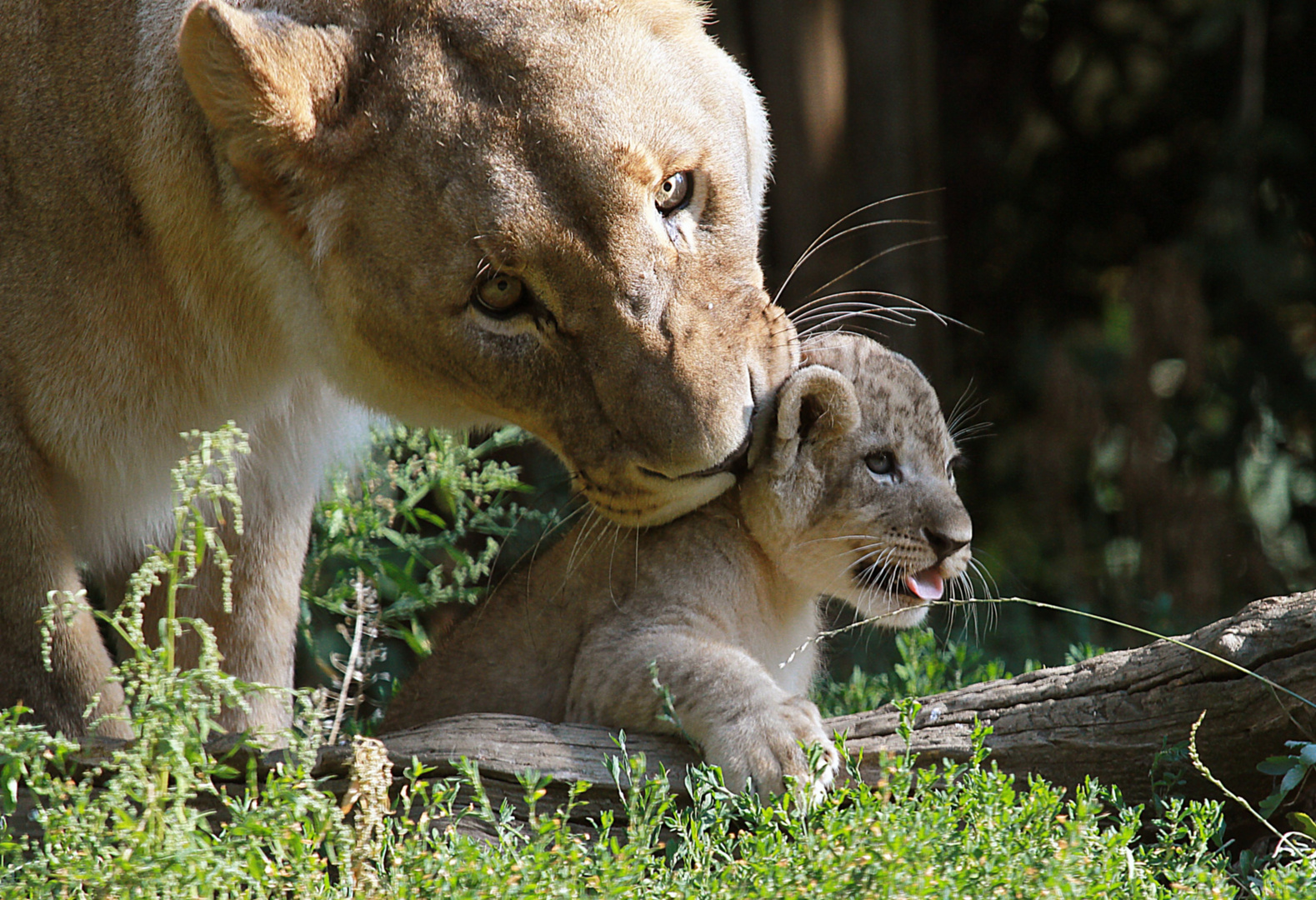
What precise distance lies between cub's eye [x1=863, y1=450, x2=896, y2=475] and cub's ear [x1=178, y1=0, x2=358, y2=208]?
1381 mm

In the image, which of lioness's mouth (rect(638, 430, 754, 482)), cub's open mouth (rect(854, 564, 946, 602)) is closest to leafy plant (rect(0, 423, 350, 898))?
lioness's mouth (rect(638, 430, 754, 482))

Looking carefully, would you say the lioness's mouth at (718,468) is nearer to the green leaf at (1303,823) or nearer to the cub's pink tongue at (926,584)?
the cub's pink tongue at (926,584)

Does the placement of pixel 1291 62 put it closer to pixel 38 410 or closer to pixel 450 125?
pixel 450 125

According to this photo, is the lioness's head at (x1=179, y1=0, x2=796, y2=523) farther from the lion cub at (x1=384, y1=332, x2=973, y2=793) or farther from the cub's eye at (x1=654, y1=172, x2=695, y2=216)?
the lion cub at (x1=384, y1=332, x2=973, y2=793)

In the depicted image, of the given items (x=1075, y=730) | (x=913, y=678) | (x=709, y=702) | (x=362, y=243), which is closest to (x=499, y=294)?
(x=362, y=243)

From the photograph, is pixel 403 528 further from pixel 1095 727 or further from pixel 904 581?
pixel 1095 727

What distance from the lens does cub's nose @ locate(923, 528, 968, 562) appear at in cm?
341

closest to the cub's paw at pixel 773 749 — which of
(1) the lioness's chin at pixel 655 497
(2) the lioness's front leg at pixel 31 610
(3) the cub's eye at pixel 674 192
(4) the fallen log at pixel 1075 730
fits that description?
(4) the fallen log at pixel 1075 730

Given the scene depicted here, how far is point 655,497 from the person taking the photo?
316cm

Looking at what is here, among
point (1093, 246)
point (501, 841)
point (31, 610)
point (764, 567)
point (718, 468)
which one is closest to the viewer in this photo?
point (501, 841)

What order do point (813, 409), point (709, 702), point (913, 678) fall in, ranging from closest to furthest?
point (709, 702) → point (813, 409) → point (913, 678)

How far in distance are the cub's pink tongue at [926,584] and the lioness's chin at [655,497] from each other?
0.50 metres

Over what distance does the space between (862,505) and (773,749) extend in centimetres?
74

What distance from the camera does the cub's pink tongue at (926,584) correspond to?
3398mm
